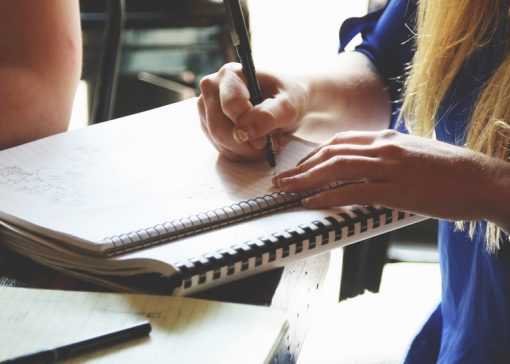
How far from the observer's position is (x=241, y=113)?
0.75 m

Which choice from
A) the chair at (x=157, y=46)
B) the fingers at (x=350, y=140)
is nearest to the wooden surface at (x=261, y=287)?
the fingers at (x=350, y=140)

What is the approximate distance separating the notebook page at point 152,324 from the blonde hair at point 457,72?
369mm

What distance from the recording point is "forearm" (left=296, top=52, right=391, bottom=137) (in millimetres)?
896

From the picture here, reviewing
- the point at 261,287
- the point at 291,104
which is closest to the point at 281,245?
the point at 261,287

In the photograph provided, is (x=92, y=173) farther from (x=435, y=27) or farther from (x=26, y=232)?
(x=435, y=27)

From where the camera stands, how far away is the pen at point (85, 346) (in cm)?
46

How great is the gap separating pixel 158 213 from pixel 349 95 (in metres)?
0.43

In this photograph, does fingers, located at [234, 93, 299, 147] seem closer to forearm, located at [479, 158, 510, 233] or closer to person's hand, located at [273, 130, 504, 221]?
person's hand, located at [273, 130, 504, 221]

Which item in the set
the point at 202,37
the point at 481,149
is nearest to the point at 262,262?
the point at 481,149

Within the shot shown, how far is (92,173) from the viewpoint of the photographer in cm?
71

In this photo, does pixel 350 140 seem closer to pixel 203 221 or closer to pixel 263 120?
pixel 263 120

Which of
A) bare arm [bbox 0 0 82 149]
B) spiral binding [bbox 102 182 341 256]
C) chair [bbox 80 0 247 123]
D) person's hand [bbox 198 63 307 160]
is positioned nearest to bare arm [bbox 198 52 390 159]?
person's hand [bbox 198 63 307 160]

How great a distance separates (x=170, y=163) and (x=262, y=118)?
0.35 ft

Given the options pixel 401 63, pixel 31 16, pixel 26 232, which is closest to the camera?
pixel 26 232
